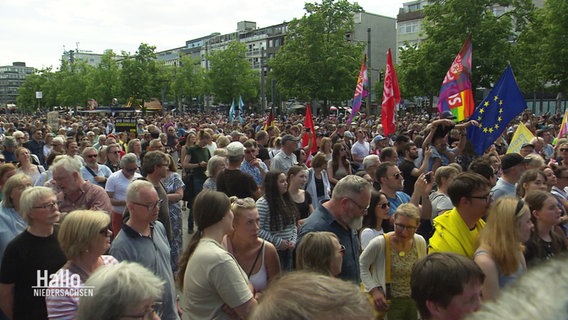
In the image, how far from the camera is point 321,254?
351cm

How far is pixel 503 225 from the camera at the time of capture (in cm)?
341

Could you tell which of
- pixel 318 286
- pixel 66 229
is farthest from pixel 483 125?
pixel 318 286

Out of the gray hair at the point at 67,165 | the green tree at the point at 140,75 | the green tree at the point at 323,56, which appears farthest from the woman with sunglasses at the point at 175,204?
the green tree at the point at 140,75

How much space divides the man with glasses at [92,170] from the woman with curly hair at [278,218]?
3.28 m

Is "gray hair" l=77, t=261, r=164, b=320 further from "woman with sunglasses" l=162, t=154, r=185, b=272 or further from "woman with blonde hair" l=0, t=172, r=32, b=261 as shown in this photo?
"woman with sunglasses" l=162, t=154, r=185, b=272

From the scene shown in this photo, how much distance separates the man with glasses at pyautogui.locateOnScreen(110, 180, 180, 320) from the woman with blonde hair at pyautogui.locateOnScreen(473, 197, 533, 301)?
7.02 feet

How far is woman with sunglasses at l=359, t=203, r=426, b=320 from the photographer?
4129mm

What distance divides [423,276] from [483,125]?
687 centimetres

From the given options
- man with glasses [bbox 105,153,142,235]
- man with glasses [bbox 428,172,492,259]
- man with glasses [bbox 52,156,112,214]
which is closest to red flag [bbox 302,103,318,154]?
man with glasses [bbox 105,153,142,235]

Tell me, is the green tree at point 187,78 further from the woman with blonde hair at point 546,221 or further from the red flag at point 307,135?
the woman with blonde hair at point 546,221

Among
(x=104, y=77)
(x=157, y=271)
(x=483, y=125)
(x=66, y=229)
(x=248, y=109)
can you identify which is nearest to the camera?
(x=66, y=229)

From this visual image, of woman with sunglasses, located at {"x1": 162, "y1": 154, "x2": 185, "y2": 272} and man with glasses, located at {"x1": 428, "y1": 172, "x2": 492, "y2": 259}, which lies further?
woman with sunglasses, located at {"x1": 162, "y1": 154, "x2": 185, "y2": 272}

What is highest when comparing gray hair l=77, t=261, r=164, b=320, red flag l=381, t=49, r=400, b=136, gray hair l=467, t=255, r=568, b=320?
red flag l=381, t=49, r=400, b=136

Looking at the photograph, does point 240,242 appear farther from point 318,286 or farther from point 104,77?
point 104,77
